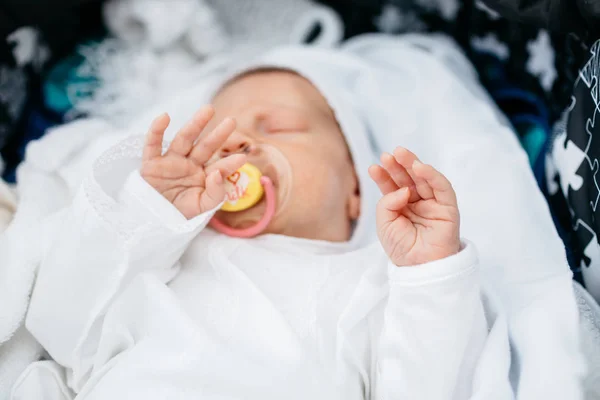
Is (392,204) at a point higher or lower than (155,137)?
lower

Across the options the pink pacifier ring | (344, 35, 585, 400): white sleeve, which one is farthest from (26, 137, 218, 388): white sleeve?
(344, 35, 585, 400): white sleeve

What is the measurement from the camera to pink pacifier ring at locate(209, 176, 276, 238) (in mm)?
923

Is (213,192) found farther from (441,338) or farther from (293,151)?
(441,338)

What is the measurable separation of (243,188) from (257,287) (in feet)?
0.48

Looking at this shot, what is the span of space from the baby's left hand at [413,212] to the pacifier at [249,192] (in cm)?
22

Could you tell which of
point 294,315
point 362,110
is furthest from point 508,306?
point 362,110

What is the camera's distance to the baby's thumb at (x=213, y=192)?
32.6 inches

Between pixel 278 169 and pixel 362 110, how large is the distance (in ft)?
1.12

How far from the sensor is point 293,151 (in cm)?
98

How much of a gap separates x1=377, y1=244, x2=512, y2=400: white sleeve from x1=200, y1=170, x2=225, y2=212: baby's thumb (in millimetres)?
254

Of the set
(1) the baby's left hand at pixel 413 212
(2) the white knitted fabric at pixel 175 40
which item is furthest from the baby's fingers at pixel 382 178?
(2) the white knitted fabric at pixel 175 40

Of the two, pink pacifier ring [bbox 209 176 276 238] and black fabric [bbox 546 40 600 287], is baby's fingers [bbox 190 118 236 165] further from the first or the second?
black fabric [bbox 546 40 600 287]

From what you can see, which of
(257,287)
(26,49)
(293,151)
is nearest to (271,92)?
(293,151)

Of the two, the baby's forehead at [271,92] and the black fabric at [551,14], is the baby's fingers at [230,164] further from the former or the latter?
the black fabric at [551,14]
